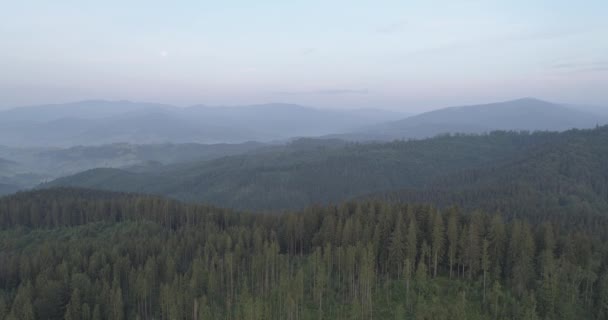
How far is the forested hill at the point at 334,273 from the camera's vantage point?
5644cm

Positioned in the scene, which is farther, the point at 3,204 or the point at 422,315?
the point at 3,204

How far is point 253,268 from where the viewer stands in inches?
2795

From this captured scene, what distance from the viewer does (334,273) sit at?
7200 cm

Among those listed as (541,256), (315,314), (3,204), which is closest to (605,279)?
(541,256)

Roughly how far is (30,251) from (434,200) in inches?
5260

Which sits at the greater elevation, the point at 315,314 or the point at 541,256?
the point at 541,256

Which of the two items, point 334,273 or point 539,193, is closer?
point 334,273

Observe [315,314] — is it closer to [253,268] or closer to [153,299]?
[253,268]

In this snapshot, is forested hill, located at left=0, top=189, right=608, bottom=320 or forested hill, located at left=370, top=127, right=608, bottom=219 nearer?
forested hill, located at left=0, top=189, right=608, bottom=320

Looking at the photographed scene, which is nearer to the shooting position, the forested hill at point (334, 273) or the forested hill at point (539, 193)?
the forested hill at point (334, 273)

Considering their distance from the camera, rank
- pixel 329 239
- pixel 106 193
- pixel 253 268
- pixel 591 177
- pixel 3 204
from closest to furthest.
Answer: pixel 253 268 < pixel 329 239 < pixel 3 204 < pixel 106 193 < pixel 591 177

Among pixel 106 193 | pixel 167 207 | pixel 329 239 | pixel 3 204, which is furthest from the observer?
pixel 106 193

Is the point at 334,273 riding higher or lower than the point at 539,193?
lower

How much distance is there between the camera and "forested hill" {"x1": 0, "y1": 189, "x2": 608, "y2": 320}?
56.4 metres
